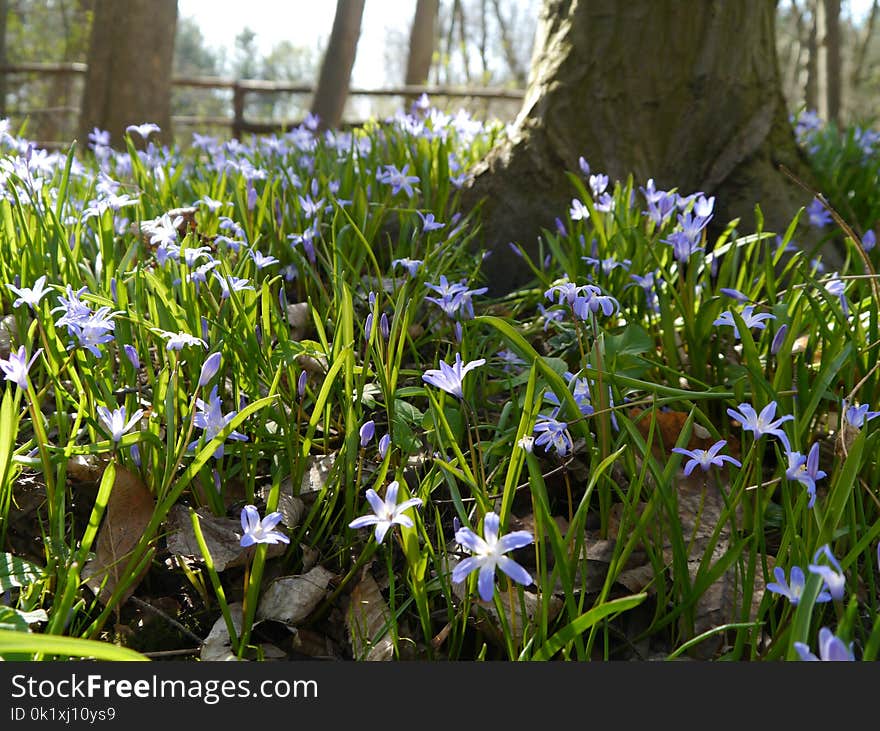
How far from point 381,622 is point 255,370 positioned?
1.99 ft

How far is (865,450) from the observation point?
1482 mm

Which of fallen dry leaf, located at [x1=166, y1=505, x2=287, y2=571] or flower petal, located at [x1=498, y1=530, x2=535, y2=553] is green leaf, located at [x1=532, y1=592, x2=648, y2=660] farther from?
fallen dry leaf, located at [x1=166, y1=505, x2=287, y2=571]

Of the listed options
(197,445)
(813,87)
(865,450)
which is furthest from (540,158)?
(813,87)

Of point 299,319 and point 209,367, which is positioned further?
point 299,319

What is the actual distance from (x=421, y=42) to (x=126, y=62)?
520cm

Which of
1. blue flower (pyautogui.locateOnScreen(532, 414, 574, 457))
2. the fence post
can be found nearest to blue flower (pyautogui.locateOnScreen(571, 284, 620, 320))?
blue flower (pyautogui.locateOnScreen(532, 414, 574, 457))

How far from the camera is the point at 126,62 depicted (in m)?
6.86

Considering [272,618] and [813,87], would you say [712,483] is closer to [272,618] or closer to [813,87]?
[272,618]

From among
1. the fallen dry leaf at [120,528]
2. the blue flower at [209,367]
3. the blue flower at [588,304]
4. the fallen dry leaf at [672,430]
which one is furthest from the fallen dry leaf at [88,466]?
the fallen dry leaf at [672,430]

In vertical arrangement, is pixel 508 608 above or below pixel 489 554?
below

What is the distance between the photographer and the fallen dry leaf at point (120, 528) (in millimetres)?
1406

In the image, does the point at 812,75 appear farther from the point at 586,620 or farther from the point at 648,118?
the point at 586,620

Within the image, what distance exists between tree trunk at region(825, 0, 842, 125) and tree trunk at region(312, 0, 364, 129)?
7068mm

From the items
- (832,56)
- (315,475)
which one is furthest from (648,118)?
(832,56)
